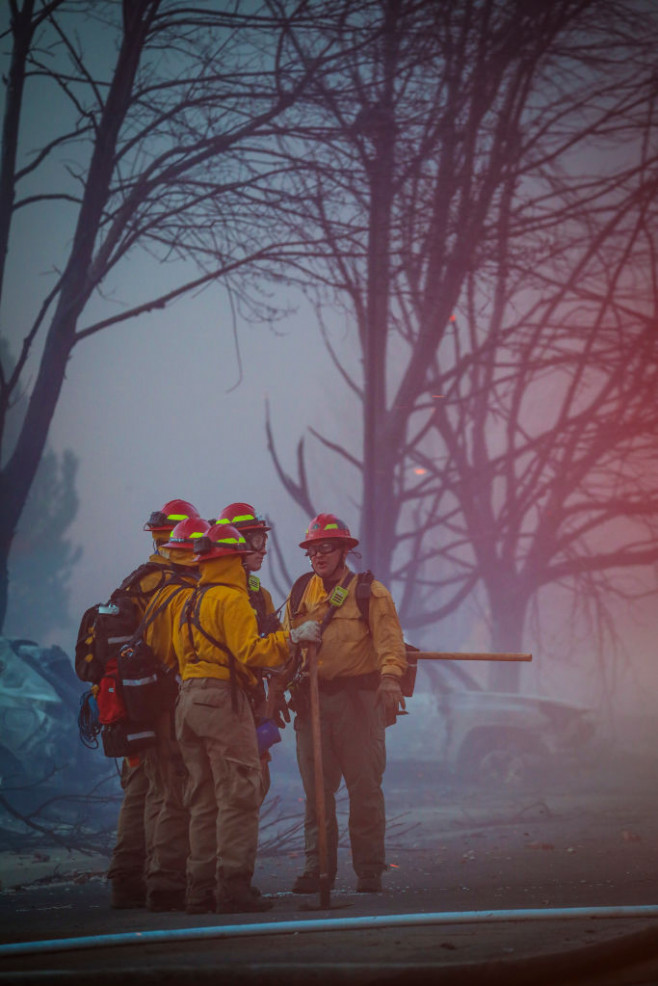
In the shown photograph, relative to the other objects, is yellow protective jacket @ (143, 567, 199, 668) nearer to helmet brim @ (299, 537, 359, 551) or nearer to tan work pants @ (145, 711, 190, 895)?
tan work pants @ (145, 711, 190, 895)

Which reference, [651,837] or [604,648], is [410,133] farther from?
[651,837]

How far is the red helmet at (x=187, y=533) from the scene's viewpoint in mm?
5680

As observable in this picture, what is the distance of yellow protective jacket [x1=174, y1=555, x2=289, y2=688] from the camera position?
195 inches

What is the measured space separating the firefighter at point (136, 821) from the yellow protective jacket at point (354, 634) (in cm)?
77

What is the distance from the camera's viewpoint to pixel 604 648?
12.3 metres

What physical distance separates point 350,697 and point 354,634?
0.99ft

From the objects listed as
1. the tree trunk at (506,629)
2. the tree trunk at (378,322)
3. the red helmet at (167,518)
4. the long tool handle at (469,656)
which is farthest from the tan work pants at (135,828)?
the tree trunk at (506,629)

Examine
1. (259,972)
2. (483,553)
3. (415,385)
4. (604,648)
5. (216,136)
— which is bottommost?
(259,972)

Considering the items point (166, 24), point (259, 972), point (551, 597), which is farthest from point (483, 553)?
point (259, 972)

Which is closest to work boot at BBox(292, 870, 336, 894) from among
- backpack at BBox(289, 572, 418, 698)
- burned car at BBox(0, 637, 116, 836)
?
backpack at BBox(289, 572, 418, 698)

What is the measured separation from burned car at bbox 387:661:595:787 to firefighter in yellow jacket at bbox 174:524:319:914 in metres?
6.65

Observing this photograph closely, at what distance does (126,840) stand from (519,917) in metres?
2.23

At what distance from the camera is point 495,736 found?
11.6m

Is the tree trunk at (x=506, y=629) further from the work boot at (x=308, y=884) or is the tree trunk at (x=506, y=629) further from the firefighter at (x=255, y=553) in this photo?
the work boot at (x=308, y=884)
